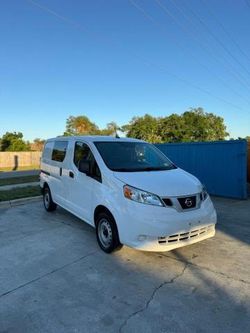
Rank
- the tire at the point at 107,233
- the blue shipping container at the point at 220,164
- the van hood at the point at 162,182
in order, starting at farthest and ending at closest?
the blue shipping container at the point at 220,164
the tire at the point at 107,233
the van hood at the point at 162,182

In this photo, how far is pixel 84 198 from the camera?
559cm

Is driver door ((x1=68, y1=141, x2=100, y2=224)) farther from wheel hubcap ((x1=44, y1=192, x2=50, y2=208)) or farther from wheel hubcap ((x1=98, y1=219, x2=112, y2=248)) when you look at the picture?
wheel hubcap ((x1=44, y1=192, x2=50, y2=208))

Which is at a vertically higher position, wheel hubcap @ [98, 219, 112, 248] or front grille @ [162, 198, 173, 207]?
front grille @ [162, 198, 173, 207]

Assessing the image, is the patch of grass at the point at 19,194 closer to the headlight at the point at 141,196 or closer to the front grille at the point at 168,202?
the headlight at the point at 141,196

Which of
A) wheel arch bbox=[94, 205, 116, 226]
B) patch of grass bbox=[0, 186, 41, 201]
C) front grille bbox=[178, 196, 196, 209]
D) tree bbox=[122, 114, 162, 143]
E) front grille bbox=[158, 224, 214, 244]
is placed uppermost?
tree bbox=[122, 114, 162, 143]

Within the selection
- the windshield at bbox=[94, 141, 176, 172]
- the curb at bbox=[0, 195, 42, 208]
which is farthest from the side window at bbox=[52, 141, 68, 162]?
the curb at bbox=[0, 195, 42, 208]

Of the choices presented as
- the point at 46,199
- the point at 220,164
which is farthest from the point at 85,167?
the point at 220,164

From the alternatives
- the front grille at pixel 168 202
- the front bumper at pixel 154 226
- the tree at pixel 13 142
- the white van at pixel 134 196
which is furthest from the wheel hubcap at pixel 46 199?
the tree at pixel 13 142

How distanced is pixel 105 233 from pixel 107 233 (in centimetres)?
8

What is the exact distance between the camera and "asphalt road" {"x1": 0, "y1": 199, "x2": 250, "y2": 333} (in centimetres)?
313

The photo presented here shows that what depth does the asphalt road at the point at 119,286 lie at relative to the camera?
3129 mm

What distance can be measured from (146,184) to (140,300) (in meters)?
1.61

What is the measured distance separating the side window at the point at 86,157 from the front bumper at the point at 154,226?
1.00 meters

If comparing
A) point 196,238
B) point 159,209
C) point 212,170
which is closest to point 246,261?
point 196,238
